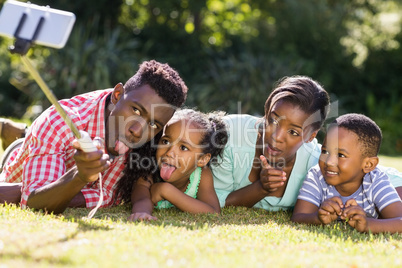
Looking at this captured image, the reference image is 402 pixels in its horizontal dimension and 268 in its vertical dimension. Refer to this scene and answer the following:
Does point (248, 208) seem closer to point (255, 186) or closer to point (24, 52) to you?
point (255, 186)

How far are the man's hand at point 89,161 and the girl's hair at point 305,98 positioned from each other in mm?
1905

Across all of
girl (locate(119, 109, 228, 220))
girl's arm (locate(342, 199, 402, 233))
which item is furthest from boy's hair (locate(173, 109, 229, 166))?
girl's arm (locate(342, 199, 402, 233))

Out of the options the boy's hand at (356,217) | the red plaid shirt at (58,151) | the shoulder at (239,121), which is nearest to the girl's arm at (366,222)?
the boy's hand at (356,217)

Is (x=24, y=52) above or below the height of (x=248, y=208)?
above

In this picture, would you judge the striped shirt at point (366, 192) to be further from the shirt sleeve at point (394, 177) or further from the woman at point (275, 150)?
the shirt sleeve at point (394, 177)

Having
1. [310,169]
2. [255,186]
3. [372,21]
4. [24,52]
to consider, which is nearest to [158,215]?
[255,186]

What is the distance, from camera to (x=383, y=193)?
4102 mm

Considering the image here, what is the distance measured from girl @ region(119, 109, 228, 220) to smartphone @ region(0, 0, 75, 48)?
172 cm

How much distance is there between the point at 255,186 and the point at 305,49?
9859 mm

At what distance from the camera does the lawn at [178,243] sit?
8.39 feet

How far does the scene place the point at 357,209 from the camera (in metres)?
3.77

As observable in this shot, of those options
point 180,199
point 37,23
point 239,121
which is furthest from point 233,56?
point 37,23

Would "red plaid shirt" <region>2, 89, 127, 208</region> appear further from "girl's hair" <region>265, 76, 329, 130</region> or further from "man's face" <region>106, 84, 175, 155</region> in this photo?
"girl's hair" <region>265, 76, 329, 130</region>

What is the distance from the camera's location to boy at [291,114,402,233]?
4.09 m
